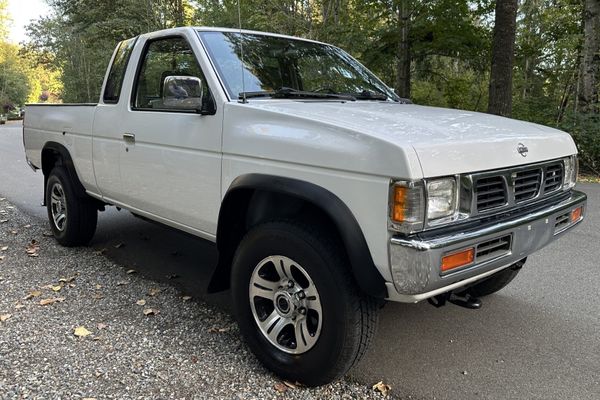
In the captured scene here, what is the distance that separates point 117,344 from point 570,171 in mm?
3107

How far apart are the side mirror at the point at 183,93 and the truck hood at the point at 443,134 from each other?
43 centimetres

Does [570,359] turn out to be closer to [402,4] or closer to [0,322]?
[0,322]

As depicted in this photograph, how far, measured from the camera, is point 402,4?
12453mm

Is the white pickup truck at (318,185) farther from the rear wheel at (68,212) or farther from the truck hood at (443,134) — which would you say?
the rear wheel at (68,212)

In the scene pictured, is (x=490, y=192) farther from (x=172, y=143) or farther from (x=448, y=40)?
(x=448, y=40)

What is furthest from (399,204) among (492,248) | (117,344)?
(117,344)

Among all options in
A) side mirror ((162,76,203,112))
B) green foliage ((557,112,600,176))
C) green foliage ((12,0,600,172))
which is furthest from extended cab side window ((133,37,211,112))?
green foliage ((12,0,600,172))

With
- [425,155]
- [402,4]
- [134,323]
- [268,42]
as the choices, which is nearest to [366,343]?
[425,155]

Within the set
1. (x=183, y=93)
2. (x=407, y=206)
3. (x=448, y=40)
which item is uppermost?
(x=448, y=40)

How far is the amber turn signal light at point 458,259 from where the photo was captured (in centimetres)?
219

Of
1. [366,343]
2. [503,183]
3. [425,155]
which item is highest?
[425,155]

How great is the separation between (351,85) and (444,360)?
2.11m

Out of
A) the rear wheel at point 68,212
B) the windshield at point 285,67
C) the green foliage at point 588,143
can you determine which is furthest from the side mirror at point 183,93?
the green foliage at point 588,143

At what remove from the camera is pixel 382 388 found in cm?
272
